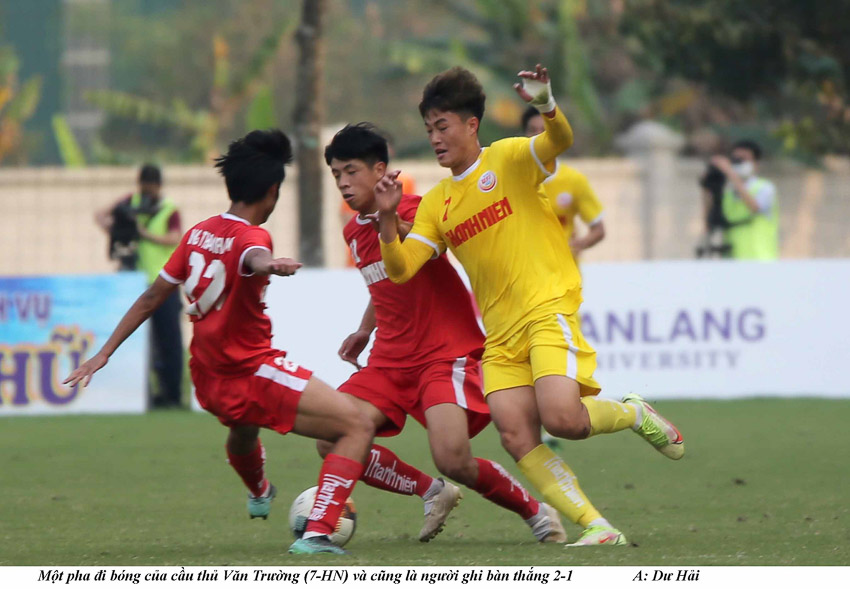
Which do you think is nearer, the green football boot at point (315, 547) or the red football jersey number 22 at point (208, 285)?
the green football boot at point (315, 547)

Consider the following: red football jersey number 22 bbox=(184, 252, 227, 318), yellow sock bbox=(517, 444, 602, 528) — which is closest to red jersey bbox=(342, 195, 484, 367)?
yellow sock bbox=(517, 444, 602, 528)

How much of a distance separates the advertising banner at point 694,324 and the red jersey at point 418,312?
6.22 m

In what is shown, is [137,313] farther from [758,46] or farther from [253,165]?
[758,46]

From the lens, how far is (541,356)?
6352 millimetres

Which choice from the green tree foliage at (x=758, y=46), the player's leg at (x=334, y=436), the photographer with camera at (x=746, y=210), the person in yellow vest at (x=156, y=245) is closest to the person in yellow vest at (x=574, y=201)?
the player's leg at (x=334, y=436)

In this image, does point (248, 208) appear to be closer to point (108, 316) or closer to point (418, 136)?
point (108, 316)

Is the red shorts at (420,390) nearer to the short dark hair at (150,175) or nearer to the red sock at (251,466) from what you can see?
the red sock at (251,466)

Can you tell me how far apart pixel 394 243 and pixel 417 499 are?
2423 mm

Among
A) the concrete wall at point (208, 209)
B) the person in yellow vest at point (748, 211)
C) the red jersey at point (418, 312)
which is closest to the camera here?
the red jersey at point (418, 312)

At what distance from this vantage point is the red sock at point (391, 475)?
692 cm

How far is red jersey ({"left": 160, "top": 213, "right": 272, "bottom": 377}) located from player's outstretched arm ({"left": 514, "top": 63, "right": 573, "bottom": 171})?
1.17 meters
